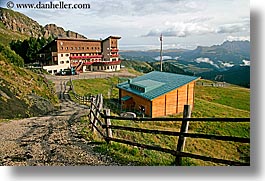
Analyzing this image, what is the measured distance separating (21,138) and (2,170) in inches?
29.1

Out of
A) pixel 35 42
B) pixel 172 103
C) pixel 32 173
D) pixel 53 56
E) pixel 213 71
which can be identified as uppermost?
pixel 35 42

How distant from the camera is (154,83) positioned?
14.1ft

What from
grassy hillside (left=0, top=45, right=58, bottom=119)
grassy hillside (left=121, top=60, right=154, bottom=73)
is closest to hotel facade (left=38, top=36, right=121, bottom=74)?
grassy hillside (left=121, top=60, right=154, bottom=73)

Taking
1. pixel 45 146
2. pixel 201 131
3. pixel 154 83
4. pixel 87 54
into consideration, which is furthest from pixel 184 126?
pixel 87 54

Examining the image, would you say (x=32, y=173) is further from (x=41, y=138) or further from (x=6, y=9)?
(x=6, y=9)

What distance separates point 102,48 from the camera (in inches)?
153

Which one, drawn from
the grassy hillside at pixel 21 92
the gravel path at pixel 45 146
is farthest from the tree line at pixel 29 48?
the gravel path at pixel 45 146

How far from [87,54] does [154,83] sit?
49.2 inches

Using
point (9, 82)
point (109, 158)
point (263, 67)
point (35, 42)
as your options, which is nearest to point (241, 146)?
point (263, 67)

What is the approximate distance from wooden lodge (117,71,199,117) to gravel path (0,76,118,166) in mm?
1097

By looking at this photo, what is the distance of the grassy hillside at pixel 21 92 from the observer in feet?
16.8

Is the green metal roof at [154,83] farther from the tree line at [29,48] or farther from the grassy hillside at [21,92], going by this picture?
the tree line at [29,48]

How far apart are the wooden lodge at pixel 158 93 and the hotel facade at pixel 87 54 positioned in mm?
494

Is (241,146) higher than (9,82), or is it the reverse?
(9,82)
